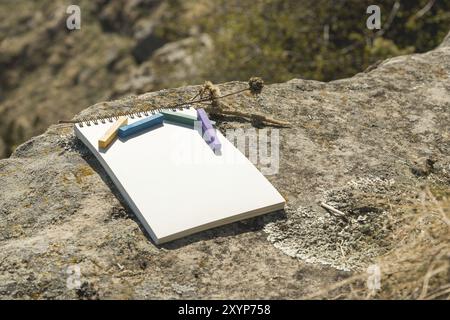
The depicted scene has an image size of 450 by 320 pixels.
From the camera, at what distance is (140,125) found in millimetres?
2736

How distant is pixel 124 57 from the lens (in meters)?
8.23

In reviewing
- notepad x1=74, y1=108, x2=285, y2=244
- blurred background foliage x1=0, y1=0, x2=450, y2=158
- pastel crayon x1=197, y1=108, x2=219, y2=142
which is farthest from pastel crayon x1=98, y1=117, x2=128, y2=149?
blurred background foliage x1=0, y1=0, x2=450, y2=158

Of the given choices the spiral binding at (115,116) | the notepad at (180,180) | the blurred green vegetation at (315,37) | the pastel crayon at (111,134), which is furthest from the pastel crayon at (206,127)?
the blurred green vegetation at (315,37)

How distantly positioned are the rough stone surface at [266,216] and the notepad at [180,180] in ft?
0.19

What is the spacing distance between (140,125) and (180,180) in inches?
14.4

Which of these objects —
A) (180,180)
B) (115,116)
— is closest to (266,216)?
(180,180)

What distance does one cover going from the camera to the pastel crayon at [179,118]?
2830mm

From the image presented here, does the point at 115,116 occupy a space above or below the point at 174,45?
below

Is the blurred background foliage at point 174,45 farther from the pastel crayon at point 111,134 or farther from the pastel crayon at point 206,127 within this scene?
the pastel crayon at point 111,134

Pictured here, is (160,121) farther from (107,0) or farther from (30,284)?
(107,0)

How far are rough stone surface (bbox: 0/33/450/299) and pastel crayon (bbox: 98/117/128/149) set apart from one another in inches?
4.0

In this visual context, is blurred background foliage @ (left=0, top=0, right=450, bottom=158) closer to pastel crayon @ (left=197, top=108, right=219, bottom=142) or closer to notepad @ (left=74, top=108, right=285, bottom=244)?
pastel crayon @ (left=197, top=108, right=219, bottom=142)

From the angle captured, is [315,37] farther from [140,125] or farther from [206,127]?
[140,125]
